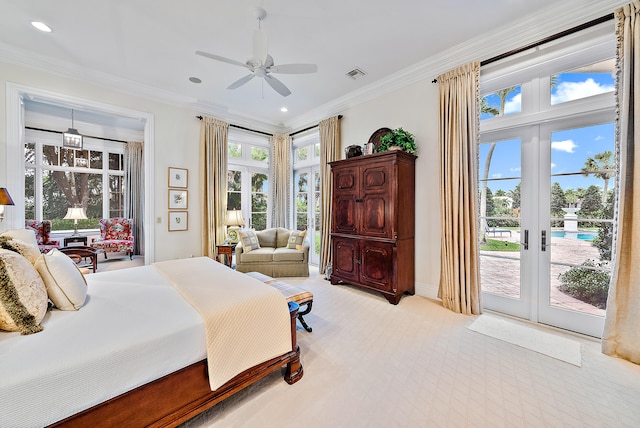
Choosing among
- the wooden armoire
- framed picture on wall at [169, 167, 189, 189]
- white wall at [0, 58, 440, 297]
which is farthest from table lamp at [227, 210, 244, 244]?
the wooden armoire

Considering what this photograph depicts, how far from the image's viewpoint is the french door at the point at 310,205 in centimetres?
560

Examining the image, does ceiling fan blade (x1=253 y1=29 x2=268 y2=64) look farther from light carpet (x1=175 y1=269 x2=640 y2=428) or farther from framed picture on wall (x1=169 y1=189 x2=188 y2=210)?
framed picture on wall (x1=169 y1=189 x2=188 y2=210)

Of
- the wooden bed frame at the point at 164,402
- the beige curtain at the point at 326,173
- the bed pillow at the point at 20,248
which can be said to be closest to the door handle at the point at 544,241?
the beige curtain at the point at 326,173

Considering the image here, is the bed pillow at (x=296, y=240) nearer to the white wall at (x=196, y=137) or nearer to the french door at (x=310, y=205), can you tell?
the french door at (x=310, y=205)

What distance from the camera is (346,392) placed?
5.76ft

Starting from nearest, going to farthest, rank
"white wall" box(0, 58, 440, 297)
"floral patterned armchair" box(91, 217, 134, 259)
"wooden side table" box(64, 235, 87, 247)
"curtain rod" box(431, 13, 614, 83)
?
1. "curtain rod" box(431, 13, 614, 83)
2. "white wall" box(0, 58, 440, 297)
3. "wooden side table" box(64, 235, 87, 247)
4. "floral patterned armchair" box(91, 217, 134, 259)

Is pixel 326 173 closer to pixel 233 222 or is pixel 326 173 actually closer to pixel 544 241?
pixel 233 222

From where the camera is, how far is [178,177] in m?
4.56

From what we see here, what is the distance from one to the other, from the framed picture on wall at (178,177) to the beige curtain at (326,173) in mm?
2498

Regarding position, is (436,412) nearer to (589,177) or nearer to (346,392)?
(346,392)

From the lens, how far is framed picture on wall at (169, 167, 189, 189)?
14.7 ft

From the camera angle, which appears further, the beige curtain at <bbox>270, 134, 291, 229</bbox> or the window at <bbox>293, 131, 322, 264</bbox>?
the beige curtain at <bbox>270, 134, 291, 229</bbox>

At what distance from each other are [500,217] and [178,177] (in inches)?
196

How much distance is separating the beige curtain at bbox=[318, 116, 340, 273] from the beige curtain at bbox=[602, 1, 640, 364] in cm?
337
